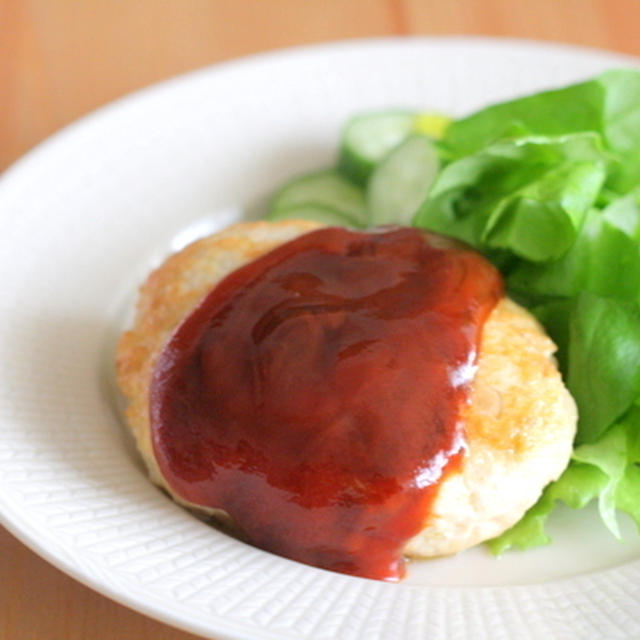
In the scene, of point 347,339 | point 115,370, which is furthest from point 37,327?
point 347,339

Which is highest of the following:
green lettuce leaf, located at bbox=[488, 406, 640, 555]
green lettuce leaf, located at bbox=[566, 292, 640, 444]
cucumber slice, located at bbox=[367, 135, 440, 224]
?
cucumber slice, located at bbox=[367, 135, 440, 224]

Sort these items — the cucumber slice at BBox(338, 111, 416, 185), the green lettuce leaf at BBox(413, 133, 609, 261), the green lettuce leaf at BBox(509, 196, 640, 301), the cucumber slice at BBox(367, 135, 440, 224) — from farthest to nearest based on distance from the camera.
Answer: the cucumber slice at BBox(338, 111, 416, 185) → the cucumber slice at BBox(367, 135, 440, 224) → the green lettuce leaf at BBox(413, 133, 609, 261) → the green lettuce leaf at BBox(509, 196, 640, 301)

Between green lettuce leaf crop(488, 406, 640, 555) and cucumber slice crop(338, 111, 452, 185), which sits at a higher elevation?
cucumber slice crop(338, 111, 452, 185)

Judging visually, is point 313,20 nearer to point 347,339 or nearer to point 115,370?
point 115,370

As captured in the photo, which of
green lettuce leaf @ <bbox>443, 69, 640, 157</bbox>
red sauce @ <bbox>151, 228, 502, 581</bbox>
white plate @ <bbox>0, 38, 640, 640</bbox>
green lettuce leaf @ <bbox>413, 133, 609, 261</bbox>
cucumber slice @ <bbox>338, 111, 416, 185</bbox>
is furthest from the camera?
A: cucumber slice @ <bbox>338, 111, 416, 185</bbox>

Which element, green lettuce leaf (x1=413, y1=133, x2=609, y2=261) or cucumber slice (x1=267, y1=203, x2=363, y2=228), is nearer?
green lettuce leaf (x1=413, y1=133, x2=609, y2=261)

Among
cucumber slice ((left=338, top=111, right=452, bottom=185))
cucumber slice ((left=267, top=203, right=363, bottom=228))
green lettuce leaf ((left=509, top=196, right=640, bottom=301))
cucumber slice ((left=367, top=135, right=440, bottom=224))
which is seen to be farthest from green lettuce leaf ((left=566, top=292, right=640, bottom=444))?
cucumber slice ((left=338, top=111, right=452, bottom=185))

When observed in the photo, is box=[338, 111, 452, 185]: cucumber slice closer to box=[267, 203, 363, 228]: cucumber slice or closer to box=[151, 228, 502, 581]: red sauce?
box=[267, 203, 363, 228]: cucumber slice

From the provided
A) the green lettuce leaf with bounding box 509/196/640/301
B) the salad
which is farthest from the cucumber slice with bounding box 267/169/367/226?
the green lettuce leaf with bounding box 509/196/640/301
